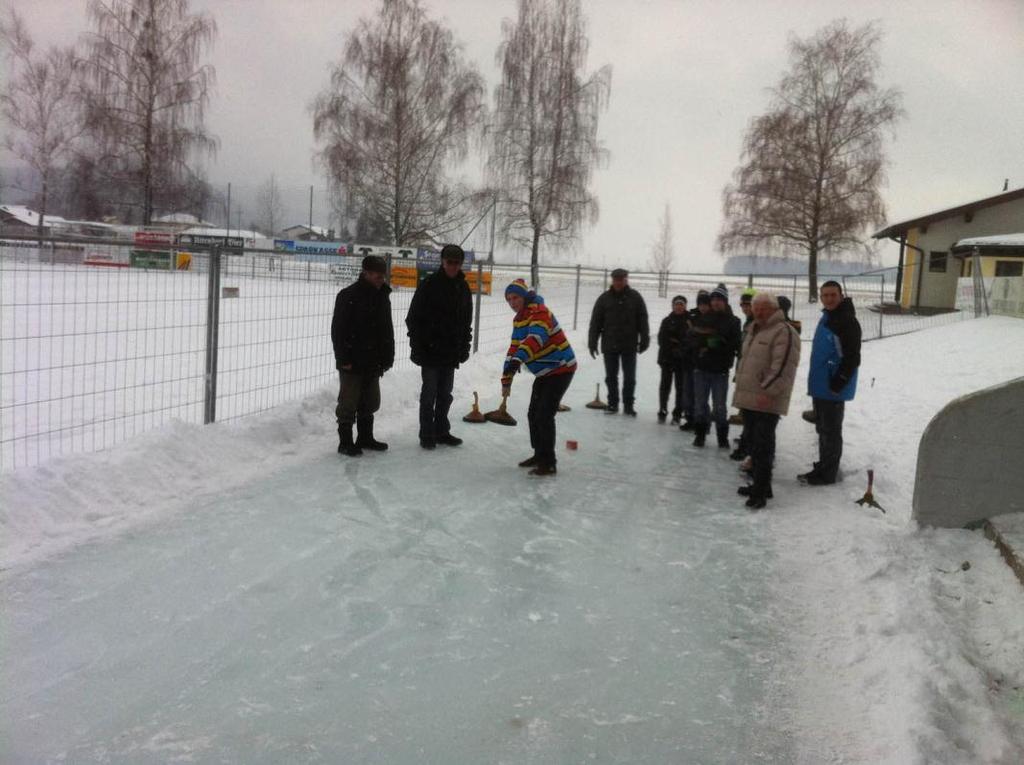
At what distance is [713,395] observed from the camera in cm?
762

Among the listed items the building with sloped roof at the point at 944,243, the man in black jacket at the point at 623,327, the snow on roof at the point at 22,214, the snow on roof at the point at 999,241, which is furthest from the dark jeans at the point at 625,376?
the snow on roof at the point at 22,214

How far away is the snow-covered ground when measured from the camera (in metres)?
2.68

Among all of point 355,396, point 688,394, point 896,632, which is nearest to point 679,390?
point 688,394

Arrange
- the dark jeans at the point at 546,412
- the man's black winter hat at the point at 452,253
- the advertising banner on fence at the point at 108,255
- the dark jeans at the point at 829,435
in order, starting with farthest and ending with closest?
1. the advertising banner on fence at the point at 108,255
2. the man's black winter hat at the point at 452,253
3. the dark jeans at the point at 546,412
4. the dark jeans at the point at 829,435

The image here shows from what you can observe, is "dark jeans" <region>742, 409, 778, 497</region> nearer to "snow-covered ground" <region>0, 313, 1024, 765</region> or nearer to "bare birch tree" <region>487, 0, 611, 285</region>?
"snow-covered ground" <region>0, 313, 1024, 765</region>

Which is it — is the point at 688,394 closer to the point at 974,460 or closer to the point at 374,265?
the point at 374,265

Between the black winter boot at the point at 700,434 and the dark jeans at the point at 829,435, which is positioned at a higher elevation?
the dark jeans at the point at 829,435

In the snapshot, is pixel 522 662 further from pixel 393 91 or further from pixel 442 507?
pixel 393 91

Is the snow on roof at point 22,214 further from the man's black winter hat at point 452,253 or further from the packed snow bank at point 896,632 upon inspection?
the packed snow bank at point 896,632

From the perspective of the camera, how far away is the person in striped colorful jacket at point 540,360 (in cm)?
612

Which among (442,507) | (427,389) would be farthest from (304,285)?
(442,507)

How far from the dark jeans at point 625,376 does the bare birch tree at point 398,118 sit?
20.7 metres

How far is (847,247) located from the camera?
31.4 m

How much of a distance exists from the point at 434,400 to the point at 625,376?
300 cm
